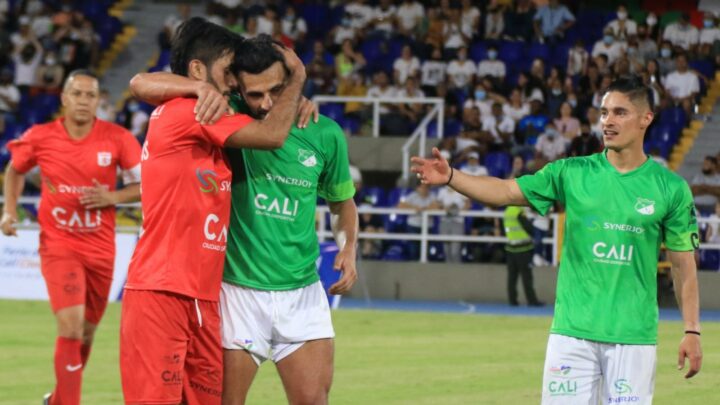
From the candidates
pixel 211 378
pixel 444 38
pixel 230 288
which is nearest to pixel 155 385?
pixel 211 378

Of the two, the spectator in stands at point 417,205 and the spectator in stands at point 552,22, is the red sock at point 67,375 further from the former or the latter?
the spectator in stands at point 552,22

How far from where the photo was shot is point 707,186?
21.6 metres

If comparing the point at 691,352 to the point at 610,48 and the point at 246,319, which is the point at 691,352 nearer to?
the point at 246,319

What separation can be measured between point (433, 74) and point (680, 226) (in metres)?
18.8

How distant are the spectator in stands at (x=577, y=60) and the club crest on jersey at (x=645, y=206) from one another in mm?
18094

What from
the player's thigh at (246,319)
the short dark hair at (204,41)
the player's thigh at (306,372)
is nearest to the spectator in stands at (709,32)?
the player's thigh at (306,372)

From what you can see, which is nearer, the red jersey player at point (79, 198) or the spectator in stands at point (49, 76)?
the red jersey player at point (79, 198)

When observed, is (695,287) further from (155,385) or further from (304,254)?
(155,385)

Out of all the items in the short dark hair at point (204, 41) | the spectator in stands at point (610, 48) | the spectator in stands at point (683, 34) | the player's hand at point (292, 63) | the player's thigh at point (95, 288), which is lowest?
the player's thigh at point (95, 288)

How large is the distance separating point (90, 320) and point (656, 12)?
Result: 63.2 ft

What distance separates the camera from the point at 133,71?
96.4ft

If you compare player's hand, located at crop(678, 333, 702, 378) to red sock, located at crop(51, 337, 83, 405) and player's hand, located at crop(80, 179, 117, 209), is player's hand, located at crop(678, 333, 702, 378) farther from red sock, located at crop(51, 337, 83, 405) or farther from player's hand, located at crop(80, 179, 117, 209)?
player's hand, located at crop(80, 179, 117, 209)

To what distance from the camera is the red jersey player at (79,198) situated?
30.9ft

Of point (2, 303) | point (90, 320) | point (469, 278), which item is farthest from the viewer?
point (469, 278)
